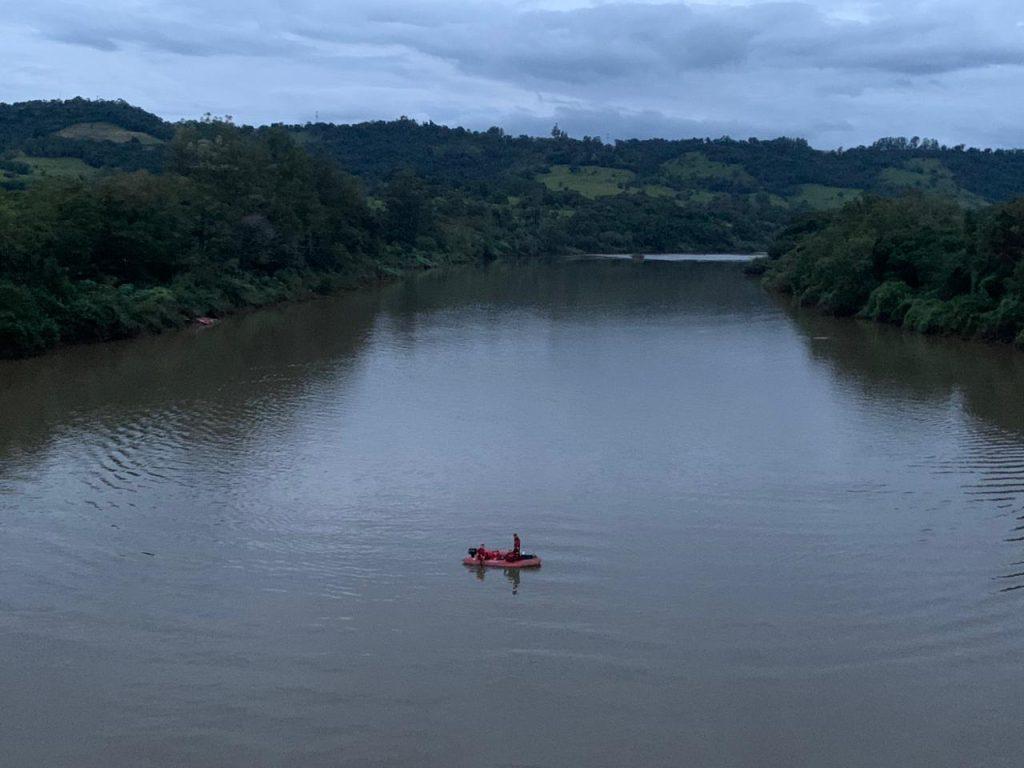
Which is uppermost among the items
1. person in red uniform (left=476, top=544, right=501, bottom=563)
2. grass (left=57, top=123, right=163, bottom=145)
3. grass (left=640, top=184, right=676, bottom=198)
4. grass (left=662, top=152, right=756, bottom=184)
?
grass (left=57, top=123, right=163, bottom=145)

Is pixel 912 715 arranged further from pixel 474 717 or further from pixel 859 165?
pixel 859 165

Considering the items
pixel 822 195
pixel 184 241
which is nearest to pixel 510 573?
pixel 184 241

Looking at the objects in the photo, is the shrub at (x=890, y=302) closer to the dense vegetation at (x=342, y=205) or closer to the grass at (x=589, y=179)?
the dense vegetation at (x=342, y=205)

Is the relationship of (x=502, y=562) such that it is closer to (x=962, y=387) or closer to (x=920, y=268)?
(x=962, y=387)

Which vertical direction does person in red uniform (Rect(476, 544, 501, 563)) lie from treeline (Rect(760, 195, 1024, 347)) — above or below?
below

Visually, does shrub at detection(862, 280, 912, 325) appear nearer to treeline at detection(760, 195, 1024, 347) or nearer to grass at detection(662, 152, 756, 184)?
treeline at detection(760, 195, 1024, 347)

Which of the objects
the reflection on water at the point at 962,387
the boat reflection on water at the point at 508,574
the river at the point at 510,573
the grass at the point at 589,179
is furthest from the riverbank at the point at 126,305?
the grass at the point at 589,179

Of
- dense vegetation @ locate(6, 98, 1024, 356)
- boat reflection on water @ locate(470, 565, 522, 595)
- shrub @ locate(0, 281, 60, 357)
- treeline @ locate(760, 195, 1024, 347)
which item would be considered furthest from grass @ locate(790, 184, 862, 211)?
boat reflection on water @ locate(470, 565, 522, 595)
